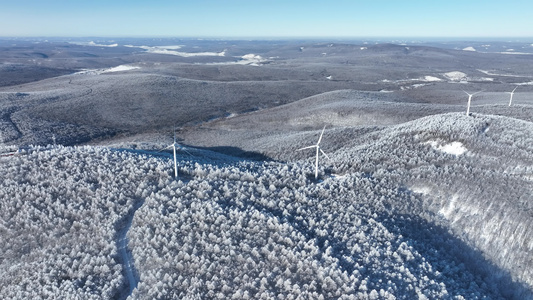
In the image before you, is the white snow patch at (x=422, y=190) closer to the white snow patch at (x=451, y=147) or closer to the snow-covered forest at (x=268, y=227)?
the snow-covered forest at (x=268, y=227)

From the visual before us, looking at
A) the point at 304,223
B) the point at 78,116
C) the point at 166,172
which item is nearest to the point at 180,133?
the point at 78,116

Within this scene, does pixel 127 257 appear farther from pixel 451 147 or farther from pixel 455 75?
pixel 455 75

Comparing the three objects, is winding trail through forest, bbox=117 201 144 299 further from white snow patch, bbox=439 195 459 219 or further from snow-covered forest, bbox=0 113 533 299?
white snow patch, bbox=439 195 459 219

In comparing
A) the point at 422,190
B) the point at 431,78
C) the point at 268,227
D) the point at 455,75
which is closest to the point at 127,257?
the point at 268,227

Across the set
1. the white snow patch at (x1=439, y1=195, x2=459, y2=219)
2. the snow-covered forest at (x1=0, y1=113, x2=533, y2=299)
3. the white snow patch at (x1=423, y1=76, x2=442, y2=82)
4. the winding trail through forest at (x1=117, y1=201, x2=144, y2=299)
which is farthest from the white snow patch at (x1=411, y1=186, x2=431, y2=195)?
the white snow patch at (x1=423, y1=76, x2=442, y2=82)

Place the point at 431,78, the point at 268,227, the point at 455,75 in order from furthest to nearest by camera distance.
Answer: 1. the point at 455,75
2. the point at 431,78
3. the point at 268,227

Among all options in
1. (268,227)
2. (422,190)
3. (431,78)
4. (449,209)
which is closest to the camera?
(268,227)
